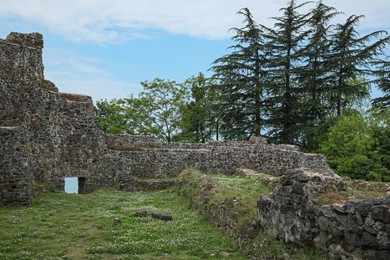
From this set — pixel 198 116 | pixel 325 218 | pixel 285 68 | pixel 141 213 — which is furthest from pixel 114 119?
pixel 325 218

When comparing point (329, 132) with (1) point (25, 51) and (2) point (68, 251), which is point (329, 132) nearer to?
(1) point (25, 51)

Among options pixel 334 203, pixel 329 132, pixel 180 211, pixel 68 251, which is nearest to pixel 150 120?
pixel 329 132

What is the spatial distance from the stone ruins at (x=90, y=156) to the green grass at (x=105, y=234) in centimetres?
183

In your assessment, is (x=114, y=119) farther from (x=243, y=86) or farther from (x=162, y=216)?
(x=162, y=216)

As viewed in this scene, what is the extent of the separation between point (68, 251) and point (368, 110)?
115 ft

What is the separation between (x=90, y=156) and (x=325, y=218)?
19.7m

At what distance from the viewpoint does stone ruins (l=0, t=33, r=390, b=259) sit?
885 centimetres

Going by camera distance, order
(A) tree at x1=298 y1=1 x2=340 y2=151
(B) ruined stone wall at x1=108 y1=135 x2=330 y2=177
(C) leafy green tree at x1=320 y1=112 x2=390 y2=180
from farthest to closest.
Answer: (A) tree at x1=298 y1=1 x2=340 y2=151 → (C) leafy green tree at x1=320 y1=112 x2=390 y2=180 → (B) ruined stone wall at x1=108 y1=135 x2=330 y2=177

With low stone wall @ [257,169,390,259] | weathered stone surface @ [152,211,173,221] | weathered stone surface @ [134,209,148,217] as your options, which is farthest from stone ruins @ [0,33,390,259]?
weathered stone surface @ [134,209,148,217]

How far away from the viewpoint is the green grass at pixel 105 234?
11.0 meters

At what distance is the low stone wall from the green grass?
1.99 m

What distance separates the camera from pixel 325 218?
7.55 meters

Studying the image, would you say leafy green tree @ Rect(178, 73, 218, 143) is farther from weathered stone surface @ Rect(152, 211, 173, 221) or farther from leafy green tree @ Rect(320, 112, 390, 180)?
weathered stone surface @ Rect(152, 211, 173, 221)

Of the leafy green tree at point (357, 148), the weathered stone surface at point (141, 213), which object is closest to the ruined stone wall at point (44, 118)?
the weathered stone surface at point (141, 213)
